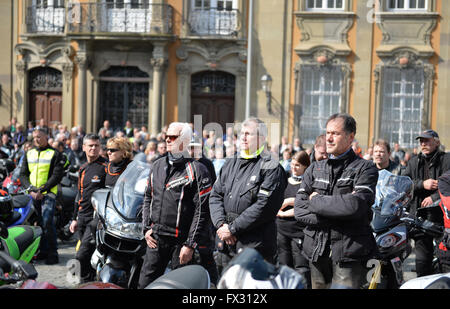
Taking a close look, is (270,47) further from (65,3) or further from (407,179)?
(407,179)

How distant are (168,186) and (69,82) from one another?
1838 cm

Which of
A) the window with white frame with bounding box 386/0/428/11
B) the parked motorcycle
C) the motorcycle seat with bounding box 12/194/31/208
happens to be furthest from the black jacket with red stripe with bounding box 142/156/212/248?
the window with white frame with bounding box 386/0/428/11

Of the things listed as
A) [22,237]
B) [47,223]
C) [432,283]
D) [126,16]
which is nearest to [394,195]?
[432,283]

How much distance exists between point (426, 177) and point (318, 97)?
14.4 m

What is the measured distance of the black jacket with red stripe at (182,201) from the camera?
18.6 ft

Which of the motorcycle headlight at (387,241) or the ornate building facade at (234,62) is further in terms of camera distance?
the ornate building facade at (234,62)

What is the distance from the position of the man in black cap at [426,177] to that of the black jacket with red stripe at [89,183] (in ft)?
12.7

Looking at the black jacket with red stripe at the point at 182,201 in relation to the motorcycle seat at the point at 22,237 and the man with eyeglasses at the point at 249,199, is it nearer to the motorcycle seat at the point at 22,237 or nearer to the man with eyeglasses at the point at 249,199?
the man with eyeglasses at the point at 249,199

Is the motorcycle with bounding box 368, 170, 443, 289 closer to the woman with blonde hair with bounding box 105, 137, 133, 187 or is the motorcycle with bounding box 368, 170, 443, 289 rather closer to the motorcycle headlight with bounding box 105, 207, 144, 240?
the motorcycle headlight with bounding box 105, 207, 144, 240

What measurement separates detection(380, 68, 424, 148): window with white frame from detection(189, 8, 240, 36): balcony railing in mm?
5572

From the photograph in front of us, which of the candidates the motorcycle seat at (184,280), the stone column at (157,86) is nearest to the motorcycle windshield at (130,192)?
the motorcycle seat at (184,280)

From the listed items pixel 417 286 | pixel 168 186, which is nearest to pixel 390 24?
pixel 168 186

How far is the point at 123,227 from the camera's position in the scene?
623 cm

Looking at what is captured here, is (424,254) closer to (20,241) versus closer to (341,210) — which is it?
(341,210)
